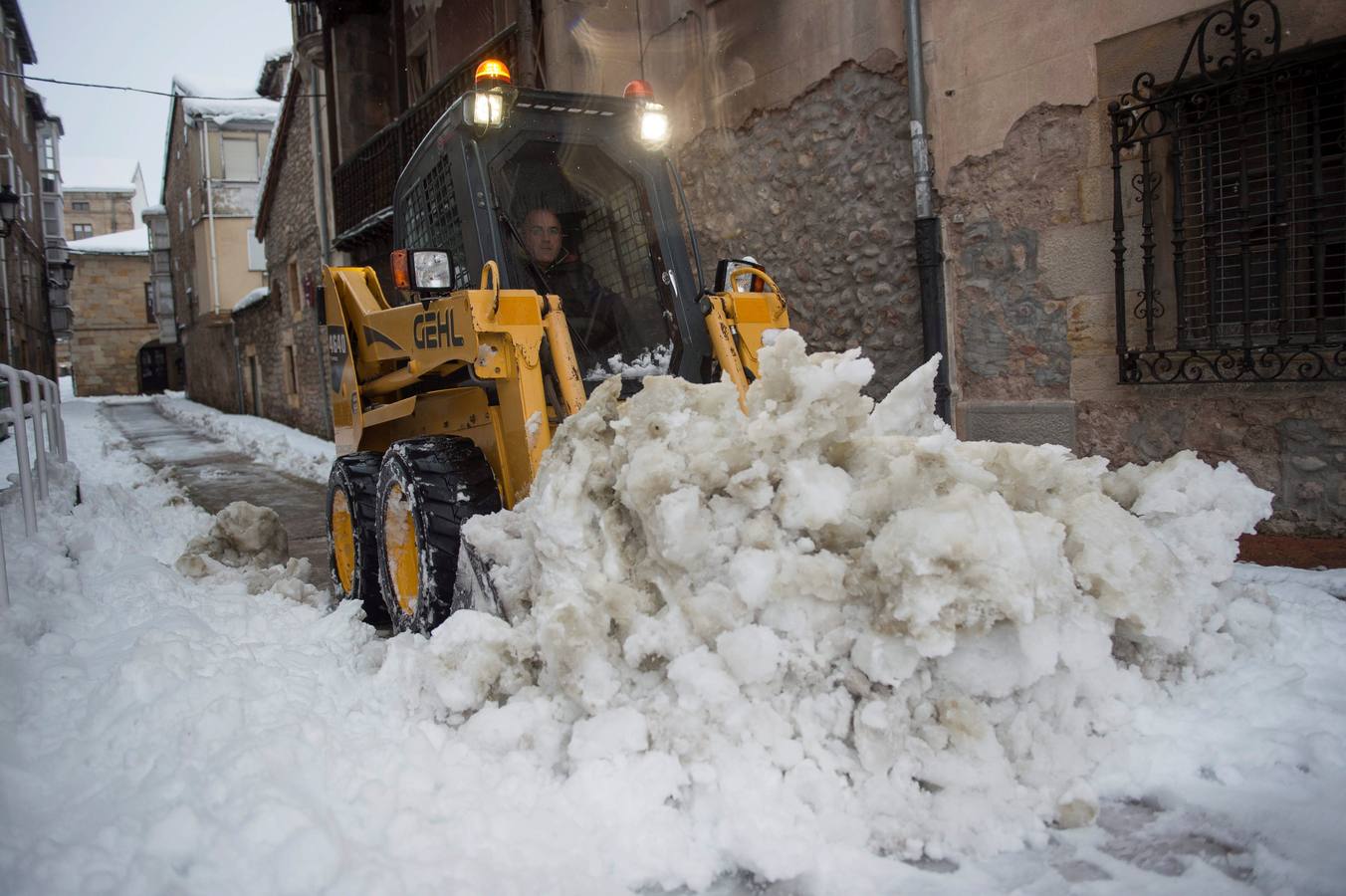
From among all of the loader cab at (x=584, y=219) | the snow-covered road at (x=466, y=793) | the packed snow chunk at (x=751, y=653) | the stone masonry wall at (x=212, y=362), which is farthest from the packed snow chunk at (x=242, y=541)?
the stone masonry wall at (x=212, y=362)

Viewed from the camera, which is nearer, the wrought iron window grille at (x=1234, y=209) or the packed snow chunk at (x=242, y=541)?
the wrought iron window grille at (x=1234, y=209)

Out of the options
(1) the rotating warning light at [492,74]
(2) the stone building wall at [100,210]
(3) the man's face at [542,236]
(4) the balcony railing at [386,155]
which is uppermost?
(2) the stone building wall at [100,210]

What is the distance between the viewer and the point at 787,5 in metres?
6.67

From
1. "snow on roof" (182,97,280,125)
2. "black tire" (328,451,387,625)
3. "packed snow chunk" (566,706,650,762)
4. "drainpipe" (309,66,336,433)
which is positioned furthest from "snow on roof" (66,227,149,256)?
"packed snow chunk" (566,706,650,762)

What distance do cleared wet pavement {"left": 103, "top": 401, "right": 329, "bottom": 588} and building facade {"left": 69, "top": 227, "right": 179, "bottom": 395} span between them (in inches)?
1118

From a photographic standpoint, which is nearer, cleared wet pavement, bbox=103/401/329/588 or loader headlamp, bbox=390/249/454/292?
loader headlamp, bbox=390/249/454/292

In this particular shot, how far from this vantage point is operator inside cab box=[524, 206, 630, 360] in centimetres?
419

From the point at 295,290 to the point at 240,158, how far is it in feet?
46.2

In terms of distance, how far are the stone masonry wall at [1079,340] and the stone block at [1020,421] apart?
24 mm

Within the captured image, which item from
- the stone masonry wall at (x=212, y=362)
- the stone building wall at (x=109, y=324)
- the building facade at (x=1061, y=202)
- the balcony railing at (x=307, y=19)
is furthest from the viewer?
the stone building wall at (x=109, y=324)

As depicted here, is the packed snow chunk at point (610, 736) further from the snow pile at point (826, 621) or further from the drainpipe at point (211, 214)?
the drainpipe at point (211, 214)

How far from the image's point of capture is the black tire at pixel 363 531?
426cm

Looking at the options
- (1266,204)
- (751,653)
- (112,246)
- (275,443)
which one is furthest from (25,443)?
(112,246)

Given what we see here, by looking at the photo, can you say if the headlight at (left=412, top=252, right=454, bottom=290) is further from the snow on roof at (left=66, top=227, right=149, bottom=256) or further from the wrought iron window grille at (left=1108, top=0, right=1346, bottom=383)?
the snow on roof at (left=66, top=227, right=149, bottom=256)
